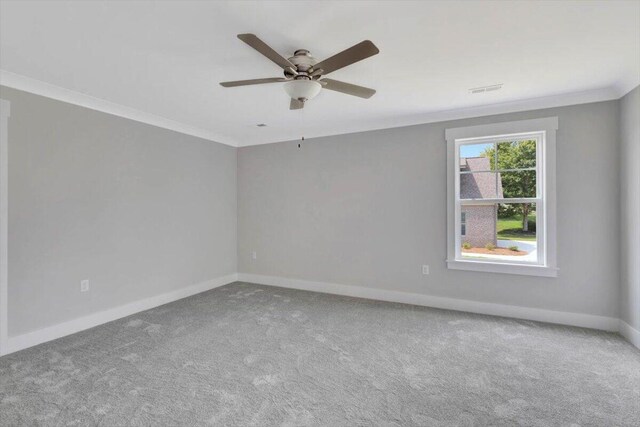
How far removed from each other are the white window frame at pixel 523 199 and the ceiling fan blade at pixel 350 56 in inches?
92.5

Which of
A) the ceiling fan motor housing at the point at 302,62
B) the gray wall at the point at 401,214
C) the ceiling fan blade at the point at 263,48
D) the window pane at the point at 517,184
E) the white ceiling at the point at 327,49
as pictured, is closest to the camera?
the ceiling fan blade at the point at 263,48

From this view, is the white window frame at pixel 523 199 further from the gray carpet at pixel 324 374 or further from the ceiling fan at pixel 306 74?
the ceiling fan at pixel 306 74

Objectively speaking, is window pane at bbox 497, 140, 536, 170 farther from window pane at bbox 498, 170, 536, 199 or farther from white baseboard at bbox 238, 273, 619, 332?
white baseboard at bbox 238, 273, 619, 332

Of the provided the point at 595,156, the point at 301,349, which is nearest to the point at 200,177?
the point at 301,349

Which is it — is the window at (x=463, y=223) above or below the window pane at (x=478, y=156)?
below

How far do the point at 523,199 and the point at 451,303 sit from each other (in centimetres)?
150

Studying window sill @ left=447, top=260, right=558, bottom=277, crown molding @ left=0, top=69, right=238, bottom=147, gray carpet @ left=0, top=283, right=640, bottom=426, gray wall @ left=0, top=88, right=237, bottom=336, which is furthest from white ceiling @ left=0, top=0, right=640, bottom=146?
gray carpet @ left=0, top=283, right=640, bottom=426

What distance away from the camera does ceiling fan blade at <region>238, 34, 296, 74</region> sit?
1651mm

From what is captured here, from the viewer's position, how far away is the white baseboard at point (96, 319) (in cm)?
277

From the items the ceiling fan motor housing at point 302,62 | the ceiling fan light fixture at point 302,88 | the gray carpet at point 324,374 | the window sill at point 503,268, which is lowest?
the gray carpet at point 324,374

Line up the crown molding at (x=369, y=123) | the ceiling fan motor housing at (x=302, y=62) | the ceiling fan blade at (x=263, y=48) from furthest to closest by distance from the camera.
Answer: the crown molding at (x=369, y=123)
the ceiling fan motor housing at (x=302, y=62)
the ceiling fan blade at (x=263, y=48)

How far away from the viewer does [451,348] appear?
2779 millimetres

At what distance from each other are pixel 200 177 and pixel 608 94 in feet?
16.3

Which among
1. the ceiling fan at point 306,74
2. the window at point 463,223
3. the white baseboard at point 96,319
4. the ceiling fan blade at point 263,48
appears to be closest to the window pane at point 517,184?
the window at point 463,223
